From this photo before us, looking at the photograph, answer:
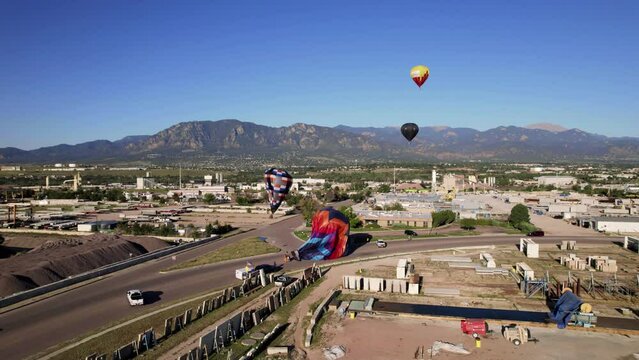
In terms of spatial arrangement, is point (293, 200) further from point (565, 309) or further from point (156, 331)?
point (565, 309)

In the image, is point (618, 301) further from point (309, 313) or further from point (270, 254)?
point (270, 254)

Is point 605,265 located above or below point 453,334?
above

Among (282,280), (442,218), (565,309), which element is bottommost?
(282,280)

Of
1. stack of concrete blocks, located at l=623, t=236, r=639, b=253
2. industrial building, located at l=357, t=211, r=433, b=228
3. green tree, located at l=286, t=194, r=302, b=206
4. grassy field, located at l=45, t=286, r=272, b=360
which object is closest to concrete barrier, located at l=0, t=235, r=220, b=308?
grassy field, located at l=45, t=286, r=272, b=360

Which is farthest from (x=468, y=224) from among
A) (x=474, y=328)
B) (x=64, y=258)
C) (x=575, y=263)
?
(x=64, y=258)

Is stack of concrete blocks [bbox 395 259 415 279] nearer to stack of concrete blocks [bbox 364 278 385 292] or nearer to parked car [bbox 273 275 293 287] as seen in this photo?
stack of concrete blocks [bbox 364 278 385 292]

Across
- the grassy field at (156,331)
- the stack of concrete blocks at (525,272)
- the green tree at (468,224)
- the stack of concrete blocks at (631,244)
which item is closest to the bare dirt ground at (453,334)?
the stack of concrete blocks at (525,272)
